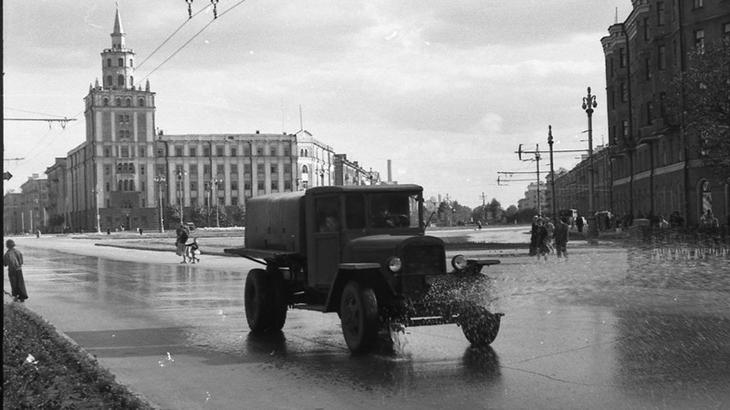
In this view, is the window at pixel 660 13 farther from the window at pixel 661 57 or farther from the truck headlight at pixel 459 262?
the truck headlight at pixel 459 262

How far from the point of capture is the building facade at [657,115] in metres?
47.8

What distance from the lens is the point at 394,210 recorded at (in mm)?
12164

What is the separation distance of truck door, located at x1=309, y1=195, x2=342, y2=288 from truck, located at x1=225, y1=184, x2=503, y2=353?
14mm

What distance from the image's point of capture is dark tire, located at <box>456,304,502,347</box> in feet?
36.3

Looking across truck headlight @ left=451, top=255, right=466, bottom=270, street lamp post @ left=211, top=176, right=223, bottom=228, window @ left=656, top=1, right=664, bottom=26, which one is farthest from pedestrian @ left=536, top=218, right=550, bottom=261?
street lamp post @ left=211, top=176, right=223, bottom=228

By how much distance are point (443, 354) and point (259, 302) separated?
12.1 ft

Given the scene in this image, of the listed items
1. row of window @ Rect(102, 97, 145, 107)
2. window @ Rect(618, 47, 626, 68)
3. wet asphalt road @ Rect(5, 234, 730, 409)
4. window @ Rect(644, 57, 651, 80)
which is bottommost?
wet asphalt road @ Rect(5, 234, 730, 409)

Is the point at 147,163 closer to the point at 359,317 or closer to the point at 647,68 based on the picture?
the point at 647,68

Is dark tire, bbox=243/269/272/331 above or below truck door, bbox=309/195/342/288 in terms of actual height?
below

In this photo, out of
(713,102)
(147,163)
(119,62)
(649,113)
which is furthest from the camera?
(119,62)

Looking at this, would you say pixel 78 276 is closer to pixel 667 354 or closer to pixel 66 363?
pixel 66 363

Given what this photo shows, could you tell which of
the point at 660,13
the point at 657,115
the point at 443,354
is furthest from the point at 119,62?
the point at 443,354

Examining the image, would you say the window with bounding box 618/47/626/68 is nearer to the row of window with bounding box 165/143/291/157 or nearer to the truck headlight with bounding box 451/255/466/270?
the row of window with bounding box 165/143/291/157

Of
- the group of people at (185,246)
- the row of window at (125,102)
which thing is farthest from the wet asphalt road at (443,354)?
the row of window at (125,102)
